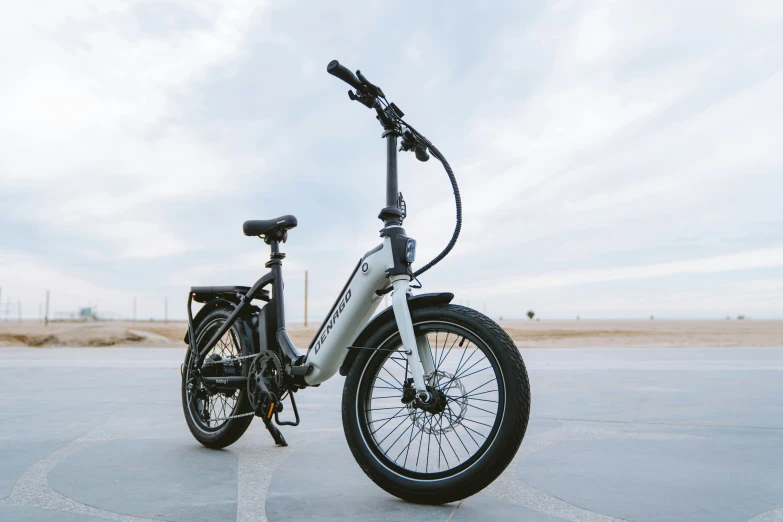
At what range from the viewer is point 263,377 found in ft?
10.5

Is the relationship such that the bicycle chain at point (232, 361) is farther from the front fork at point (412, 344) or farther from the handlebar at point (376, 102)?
the handlebar at point (376, 102)

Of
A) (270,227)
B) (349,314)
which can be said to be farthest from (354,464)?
(270,227)

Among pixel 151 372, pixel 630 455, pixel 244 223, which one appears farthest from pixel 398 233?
pixel 151 372

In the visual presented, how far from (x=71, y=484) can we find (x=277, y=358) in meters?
1.05

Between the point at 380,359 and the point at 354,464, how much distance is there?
2.39ft

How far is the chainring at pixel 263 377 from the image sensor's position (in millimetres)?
3129

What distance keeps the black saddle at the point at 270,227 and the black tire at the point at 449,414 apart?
1.07 metres

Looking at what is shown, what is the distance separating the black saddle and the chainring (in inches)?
26.3

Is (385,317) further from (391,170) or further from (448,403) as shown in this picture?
(391,170)

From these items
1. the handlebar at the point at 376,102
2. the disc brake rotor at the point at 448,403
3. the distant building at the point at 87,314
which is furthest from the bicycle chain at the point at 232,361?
the distant building at the point at 87,314

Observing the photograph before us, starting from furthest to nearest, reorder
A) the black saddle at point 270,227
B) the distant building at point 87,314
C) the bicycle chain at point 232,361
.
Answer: the distant building at point 87,314 → the black saddle at point 270,227 → the bicycle chain at point 232,361

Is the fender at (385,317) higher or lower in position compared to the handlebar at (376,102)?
lower

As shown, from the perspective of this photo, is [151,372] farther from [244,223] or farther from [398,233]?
[398,233]

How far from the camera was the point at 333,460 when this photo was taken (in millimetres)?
3102
